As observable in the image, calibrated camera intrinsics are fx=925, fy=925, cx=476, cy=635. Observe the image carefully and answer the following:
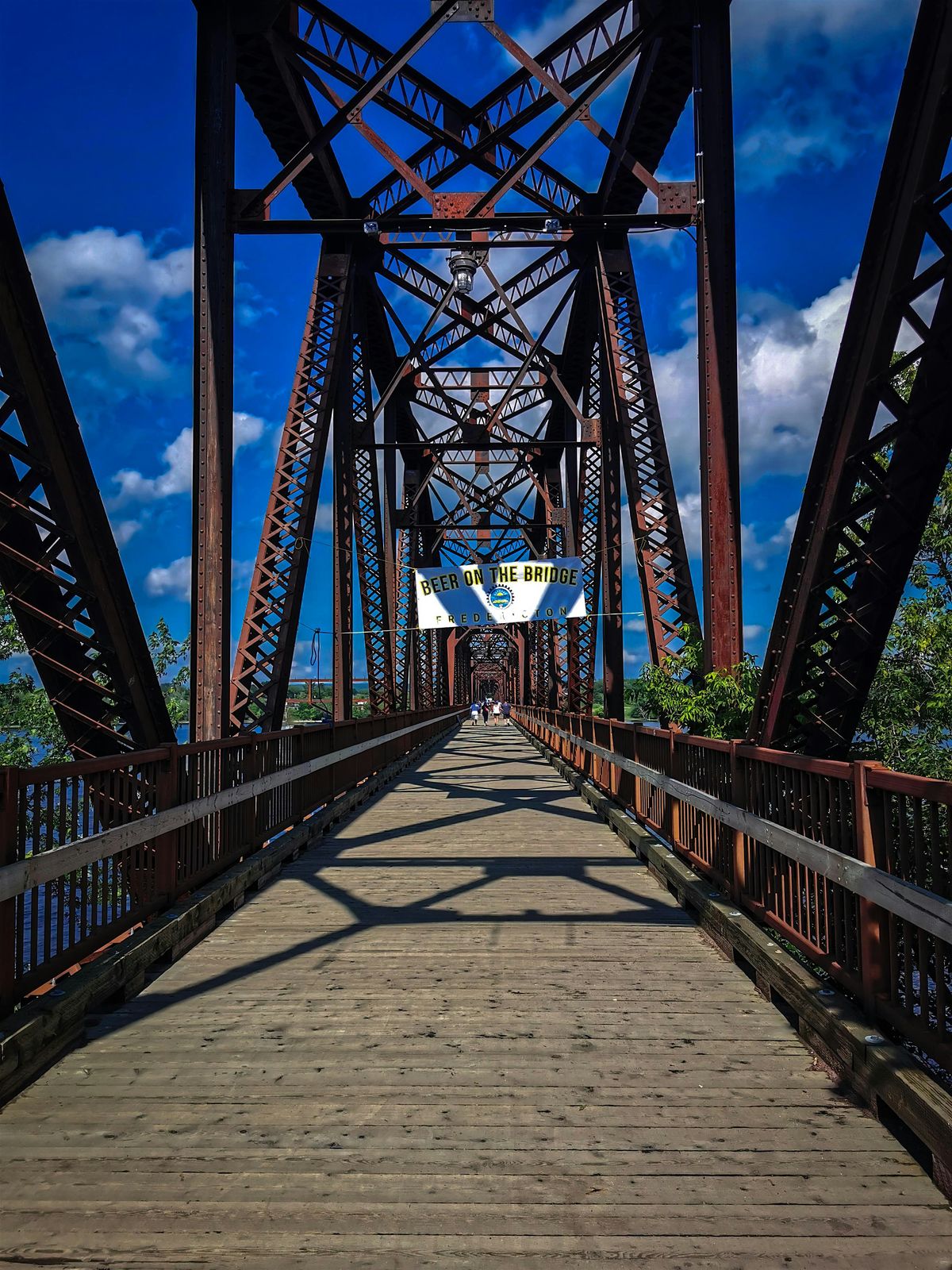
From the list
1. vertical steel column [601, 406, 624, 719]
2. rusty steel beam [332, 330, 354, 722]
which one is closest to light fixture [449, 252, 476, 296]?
rusty steel beam [332, 330, 354, 722]

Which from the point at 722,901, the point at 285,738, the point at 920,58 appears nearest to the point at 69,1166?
the point at 722,901

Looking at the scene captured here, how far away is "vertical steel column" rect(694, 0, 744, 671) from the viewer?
425 inches

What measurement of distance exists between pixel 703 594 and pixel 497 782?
788 cm

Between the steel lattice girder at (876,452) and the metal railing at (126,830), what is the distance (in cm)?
426

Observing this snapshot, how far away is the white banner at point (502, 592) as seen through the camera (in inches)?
631

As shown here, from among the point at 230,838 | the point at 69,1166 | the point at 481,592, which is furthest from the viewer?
the point at 481,592

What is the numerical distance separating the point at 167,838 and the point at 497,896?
2794 millimetres

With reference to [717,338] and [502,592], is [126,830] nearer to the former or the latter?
[717,338]

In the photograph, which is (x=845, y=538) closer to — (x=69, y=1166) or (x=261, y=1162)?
(x=261, y=1162)

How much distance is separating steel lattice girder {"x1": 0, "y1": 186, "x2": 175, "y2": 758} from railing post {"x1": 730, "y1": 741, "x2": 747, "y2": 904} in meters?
3.99

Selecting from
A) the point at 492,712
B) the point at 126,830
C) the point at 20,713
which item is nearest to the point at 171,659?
the point at 20,713

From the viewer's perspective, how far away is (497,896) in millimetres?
7648

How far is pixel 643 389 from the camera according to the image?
536 inches

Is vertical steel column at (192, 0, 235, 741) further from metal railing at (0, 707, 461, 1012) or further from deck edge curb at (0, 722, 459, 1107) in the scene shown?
deck edge curb at (0, 722, 459, 1107)
